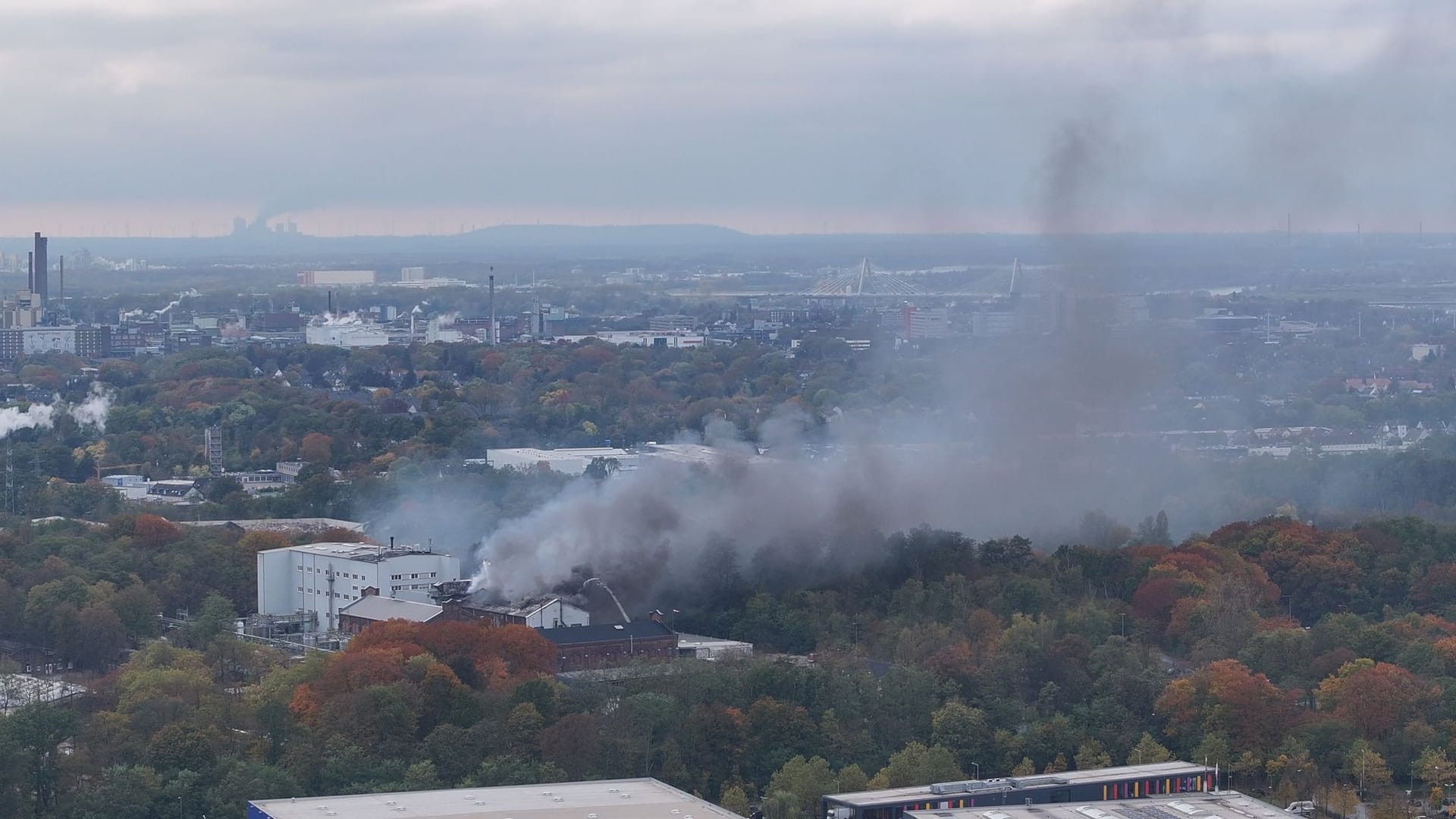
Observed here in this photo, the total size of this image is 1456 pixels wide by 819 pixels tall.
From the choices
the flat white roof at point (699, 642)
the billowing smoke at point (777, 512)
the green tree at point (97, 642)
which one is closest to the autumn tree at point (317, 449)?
the billowing smoke at point (777, 512)

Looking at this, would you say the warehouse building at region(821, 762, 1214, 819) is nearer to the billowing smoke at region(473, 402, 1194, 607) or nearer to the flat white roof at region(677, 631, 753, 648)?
the flat white roof at region(677, 631, 753, 648)

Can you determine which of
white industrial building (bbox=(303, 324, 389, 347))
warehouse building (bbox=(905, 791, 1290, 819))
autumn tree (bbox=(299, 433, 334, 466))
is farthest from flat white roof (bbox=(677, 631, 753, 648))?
white industrial building (bbox=(303, 324, 389, 347))

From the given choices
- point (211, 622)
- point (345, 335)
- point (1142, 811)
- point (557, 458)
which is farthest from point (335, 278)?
point (1142, 811)

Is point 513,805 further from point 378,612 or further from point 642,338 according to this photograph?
point 642,338

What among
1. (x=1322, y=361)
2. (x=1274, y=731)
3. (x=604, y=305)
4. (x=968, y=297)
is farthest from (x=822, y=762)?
(x=604, y=305)

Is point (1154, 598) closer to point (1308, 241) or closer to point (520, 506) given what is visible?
point (520, 506)

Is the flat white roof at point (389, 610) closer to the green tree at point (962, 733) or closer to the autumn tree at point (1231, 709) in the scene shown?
the green tree at point (962, 733)
